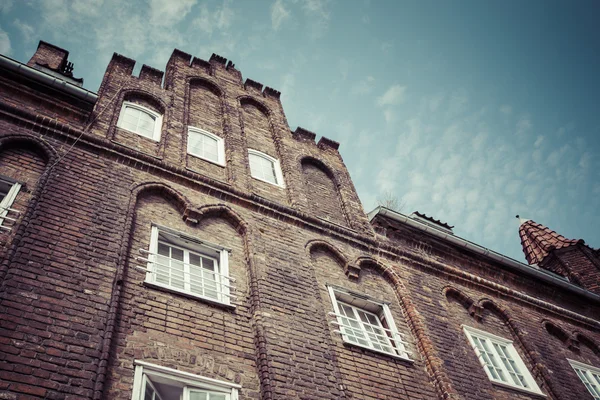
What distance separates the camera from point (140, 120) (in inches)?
402

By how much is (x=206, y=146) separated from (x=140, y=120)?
149 cm

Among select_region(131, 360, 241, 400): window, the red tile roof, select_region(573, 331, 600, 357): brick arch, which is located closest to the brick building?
select_region(131, 360, 241, 400): window

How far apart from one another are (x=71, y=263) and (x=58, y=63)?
7.09 meters

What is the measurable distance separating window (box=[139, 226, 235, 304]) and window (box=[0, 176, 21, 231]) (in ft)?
6.10

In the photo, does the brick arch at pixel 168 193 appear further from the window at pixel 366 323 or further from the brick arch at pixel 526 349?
the brick arch at pixel 526 349

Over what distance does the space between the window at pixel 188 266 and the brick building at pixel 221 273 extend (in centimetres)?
3

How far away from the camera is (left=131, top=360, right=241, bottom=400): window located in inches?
212

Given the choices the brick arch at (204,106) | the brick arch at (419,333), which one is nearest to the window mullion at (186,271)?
the brick arch at (419,333)

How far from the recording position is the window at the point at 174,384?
5.39 meters

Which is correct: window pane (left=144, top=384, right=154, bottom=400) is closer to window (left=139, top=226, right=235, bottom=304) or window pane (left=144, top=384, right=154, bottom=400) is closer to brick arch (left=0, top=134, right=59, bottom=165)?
window (left=139, top=226, right=235, bottom=304)

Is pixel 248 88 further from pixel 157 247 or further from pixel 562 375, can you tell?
pixel 562 375

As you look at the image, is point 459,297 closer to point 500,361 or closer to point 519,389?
point 500,361

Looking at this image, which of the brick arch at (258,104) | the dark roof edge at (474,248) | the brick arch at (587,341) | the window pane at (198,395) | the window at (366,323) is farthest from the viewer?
the brick arch at (258,104)

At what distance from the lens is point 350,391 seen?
6789 millimetres
